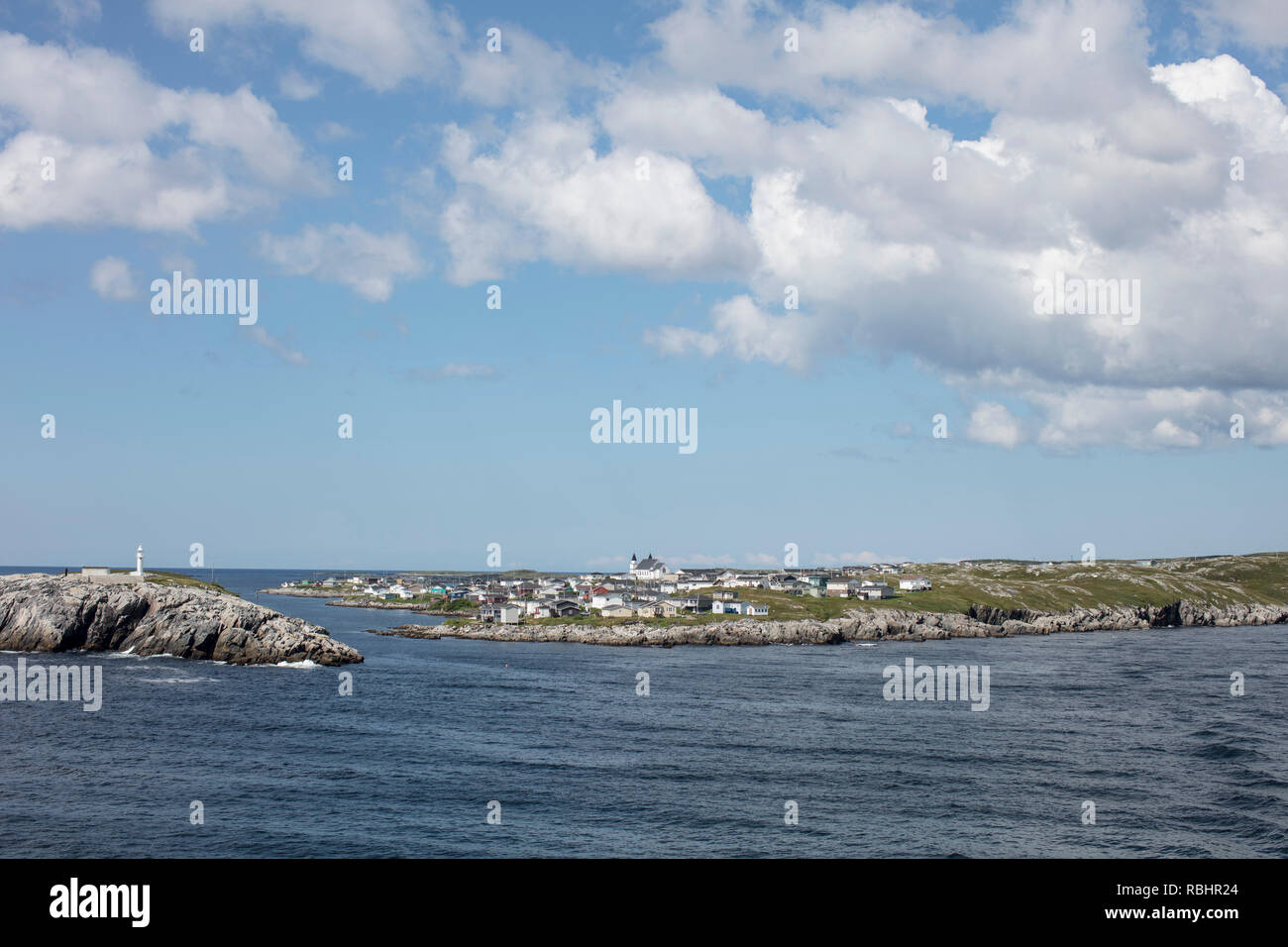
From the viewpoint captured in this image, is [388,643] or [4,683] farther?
[388,643]

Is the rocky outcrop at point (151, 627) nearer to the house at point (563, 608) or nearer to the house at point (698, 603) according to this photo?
the house at point (563, 608)

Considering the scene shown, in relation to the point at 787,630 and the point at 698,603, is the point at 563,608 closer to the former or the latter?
the point at 698,603

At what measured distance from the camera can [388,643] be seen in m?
147

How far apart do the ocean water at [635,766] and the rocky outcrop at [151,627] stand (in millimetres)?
7815

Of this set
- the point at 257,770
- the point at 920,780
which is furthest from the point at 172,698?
the point at 920,780

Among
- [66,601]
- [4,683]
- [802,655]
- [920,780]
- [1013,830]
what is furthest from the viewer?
[802,655]

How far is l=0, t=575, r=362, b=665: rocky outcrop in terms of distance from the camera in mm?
117250

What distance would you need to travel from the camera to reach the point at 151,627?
398 ft

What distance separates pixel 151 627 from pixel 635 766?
299 ft

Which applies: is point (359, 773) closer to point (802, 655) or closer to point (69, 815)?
point (69, 815)

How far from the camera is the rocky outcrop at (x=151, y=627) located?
385 ft
